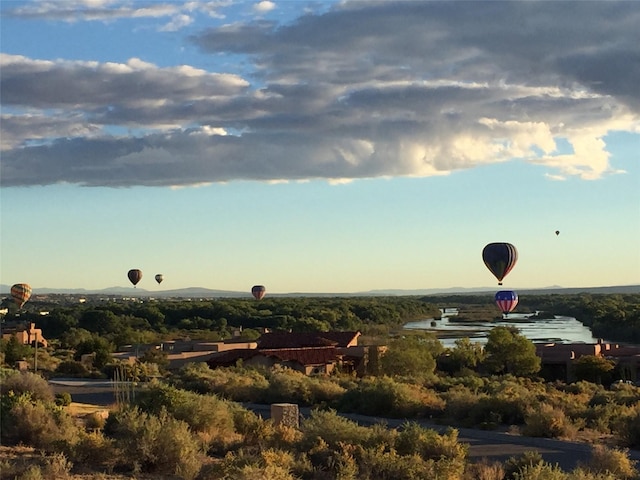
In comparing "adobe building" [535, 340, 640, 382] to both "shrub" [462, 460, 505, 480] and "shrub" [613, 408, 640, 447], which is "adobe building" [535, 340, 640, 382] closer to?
"shrub" [613, 408, 640, 447]

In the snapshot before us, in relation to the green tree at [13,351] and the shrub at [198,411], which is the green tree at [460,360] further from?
the shrub at [198,411]

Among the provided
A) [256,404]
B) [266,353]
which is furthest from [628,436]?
[266,353]

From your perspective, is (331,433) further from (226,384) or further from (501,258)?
(501,258)

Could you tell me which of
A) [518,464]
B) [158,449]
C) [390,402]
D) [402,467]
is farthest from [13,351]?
[518,464]

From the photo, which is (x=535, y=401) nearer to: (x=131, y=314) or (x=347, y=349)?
(x=347, y=349)

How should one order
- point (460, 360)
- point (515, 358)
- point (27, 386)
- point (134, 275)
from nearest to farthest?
point (27, 386)
point (515, 358)
point (460, 360)
point (134, 275)

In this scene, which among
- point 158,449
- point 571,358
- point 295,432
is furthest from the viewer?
point 571,358

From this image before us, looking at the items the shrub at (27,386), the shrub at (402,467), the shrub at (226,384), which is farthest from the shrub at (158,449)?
the shrub at (226,384)
